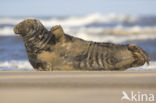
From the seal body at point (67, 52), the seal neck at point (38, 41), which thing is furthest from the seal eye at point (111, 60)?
the seal neck at point (38, 41)

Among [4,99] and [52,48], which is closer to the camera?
[4,99]

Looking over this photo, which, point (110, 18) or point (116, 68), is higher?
point (110, 18)

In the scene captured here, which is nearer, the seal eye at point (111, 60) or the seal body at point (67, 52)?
the seal body at point (67, 52)

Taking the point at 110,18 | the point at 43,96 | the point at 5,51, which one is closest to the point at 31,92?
the point at 43,96

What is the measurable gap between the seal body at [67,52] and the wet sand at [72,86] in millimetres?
884

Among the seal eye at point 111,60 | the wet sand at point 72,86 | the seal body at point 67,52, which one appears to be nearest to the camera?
the wet sand at point 72,86

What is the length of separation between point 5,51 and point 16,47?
1.07 m

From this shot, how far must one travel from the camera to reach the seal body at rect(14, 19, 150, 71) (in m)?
6.86

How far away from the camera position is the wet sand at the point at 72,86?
430 centimetres

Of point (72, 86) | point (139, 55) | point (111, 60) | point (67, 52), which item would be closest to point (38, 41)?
point (67, 52)

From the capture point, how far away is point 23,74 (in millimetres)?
5977

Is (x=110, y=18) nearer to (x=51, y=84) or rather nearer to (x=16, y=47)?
(x=16, y=47)

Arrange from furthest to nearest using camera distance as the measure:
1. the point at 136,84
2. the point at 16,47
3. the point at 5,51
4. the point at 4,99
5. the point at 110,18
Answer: the point at 110,18 < the point at 16,47 < the point at 5,51 < the point at 136,84 < the point at 4,99

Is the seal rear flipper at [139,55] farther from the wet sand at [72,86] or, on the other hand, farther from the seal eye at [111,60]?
the wet sand at [72,86]
